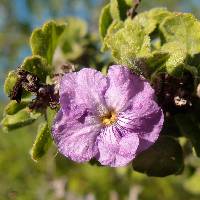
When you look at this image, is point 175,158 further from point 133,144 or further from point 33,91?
point 33,91

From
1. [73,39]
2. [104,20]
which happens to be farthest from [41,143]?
[73,39]

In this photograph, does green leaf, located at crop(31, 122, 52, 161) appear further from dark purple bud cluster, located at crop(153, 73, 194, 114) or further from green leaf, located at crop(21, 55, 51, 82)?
dark purple bud cluster, located at crop(153, 73, 194, 114)

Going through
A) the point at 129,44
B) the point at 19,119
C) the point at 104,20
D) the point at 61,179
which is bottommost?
the point at 61,179

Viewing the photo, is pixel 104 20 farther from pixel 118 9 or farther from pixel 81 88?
pixel 81 88

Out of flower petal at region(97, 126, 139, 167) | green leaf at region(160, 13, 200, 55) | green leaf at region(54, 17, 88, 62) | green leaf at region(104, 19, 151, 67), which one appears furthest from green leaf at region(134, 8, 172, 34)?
green leaf at region(54, 17, 88, 62)

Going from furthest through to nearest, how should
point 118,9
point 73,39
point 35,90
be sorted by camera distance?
1. point 73,39
2. point 118,9
3. point 35,90

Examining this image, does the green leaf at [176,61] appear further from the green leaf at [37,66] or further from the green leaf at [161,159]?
the green leaf at [37,66]
